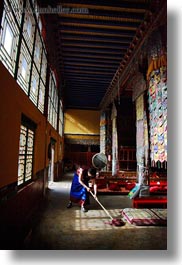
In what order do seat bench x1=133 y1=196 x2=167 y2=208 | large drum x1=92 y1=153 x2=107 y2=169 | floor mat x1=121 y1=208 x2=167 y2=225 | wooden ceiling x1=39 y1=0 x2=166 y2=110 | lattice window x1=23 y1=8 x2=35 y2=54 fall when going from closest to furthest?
lattice window x1=23 y1=8 x2=35 y2=54 → floor mat x1=121 y1=208 x2=167 y2=225 → wooden ceiling x1=39 y1=0 x2=166 y2=110 → seat bench x1=133 y1=196 x2=167 y2=208 → large drum x1=92 y1=153 x2=107 y2=169

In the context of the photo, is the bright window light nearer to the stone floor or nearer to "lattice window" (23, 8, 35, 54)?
"lattice window" (23, 8, 35, 54)

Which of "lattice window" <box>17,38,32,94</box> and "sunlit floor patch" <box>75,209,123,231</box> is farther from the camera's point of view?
"sunlit floor patch" <box>75,209,123,231</box>

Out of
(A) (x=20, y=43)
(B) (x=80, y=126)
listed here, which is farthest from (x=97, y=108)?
(A) (x=20, y=43)

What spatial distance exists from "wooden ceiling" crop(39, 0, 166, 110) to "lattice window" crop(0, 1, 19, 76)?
0.95 m

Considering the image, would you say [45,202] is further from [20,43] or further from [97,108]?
[97,108]

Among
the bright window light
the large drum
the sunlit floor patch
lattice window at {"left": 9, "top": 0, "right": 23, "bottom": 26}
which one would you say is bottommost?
the sunlit floor patch

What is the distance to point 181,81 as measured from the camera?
226 centimetres

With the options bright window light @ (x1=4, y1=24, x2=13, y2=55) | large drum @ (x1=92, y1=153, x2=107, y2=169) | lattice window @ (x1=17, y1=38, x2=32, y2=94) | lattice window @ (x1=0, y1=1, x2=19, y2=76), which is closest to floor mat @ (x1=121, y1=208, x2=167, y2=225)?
large drum @ (x1=92, y1=153, x2=107, y2=169)

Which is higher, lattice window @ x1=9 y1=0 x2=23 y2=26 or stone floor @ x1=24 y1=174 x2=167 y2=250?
lattice window @ x1=9 y1=0 x2=23 y2=26

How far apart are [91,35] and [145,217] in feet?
12.7

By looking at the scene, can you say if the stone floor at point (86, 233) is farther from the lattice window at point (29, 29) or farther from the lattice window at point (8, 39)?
the lattice window at point (29, 29)

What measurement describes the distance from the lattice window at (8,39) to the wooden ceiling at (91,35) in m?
0.95

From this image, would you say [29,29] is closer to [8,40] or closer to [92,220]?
[8,40]

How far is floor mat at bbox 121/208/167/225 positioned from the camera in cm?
293
